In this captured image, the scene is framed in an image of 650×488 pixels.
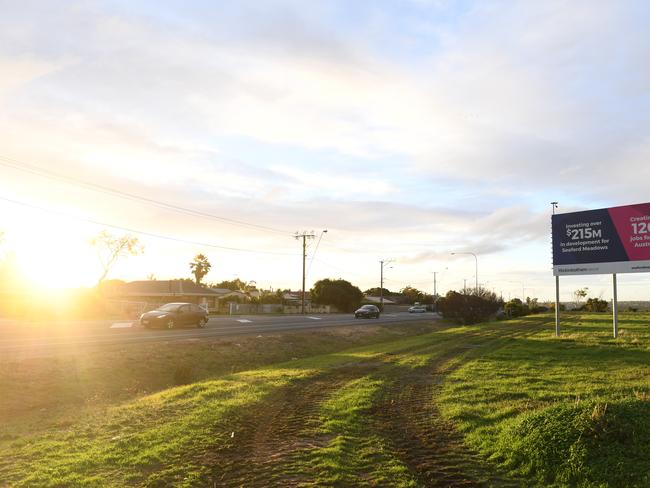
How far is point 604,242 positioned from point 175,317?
885 inches

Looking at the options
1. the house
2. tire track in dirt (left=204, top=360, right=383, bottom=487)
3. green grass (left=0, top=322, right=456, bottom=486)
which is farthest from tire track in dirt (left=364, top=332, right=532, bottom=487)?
the house

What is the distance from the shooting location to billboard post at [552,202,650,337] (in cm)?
2291

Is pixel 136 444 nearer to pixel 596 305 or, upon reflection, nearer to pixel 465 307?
pixel 465 307

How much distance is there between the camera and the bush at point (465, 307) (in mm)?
46938

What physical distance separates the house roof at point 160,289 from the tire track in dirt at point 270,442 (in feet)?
208

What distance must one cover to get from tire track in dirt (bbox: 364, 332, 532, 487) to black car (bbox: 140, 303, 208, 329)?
19478 millimetres

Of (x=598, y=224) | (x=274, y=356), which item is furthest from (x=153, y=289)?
(x=598, y=224)

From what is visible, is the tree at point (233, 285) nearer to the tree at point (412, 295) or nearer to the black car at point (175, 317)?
the tree at point (412, 295)

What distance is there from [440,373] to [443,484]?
322 inches

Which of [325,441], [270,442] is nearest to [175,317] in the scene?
[270,442]

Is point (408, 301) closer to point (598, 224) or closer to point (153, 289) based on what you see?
point (153, 289)

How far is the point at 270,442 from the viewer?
23.6 feet

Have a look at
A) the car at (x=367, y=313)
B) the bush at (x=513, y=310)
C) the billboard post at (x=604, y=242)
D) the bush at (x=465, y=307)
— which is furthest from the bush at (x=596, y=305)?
the billboard post at (x=604, y=242)

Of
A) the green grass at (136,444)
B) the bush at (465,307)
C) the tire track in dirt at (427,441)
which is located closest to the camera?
the tire track in dirt at (427,441)
